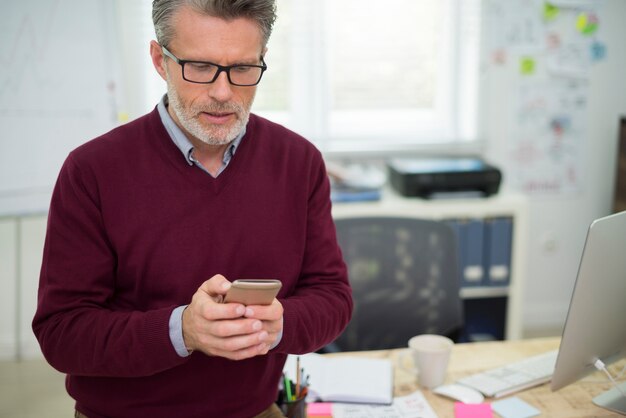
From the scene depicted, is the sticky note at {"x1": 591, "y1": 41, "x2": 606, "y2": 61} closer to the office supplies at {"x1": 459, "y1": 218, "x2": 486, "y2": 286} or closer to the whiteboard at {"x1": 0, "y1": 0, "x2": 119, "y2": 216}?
the office supplies at {"x1": 459, "y1": 218, "x2": 486, "y2": 286}

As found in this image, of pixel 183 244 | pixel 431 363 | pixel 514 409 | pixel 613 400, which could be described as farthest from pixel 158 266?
pixel 613 400

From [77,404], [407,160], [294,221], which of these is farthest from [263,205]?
[407,160]

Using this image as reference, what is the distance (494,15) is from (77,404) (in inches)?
103

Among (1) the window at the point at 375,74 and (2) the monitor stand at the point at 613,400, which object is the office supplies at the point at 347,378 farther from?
(1) the window at the point at 375,74

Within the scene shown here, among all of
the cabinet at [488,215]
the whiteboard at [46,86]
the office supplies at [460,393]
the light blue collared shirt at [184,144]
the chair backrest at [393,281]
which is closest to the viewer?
the light blue collared shirt at [184,144]

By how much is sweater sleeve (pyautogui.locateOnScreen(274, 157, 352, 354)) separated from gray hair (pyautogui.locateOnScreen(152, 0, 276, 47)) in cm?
37

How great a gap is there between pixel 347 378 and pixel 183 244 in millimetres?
479

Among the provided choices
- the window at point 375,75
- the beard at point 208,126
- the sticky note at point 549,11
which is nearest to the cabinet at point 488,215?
the window at point 375,75

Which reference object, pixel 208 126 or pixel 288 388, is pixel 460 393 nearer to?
pixel 288 388

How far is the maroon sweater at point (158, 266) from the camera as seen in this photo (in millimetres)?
1210

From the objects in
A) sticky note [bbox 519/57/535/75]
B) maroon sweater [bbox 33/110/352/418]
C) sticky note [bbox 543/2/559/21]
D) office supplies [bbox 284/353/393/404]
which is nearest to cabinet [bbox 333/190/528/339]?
sticky note [bbox 519/57/535/75]

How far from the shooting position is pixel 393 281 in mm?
1929

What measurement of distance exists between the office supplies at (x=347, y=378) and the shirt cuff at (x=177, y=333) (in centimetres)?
34

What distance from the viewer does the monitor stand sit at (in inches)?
53.1
